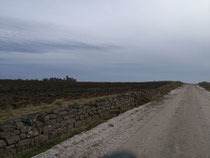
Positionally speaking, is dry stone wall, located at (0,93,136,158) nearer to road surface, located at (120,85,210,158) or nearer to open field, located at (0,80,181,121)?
open field, located at (0,80,181,121)

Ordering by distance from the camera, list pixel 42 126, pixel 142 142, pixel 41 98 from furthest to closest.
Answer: pixel 41 98 → pixel 42 126 → pixel 142 142

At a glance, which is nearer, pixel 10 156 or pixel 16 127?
pixel 10 156

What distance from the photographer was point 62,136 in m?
6.89

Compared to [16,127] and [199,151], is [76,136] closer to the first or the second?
[16,127]

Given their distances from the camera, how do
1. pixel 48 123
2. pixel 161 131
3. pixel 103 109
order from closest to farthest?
pixel 48 123
pixel 161 131
pixel 103 109

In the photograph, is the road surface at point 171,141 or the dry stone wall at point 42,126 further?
the dry stone wall at point 42,126

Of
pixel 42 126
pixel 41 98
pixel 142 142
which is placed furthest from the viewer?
pixel 41 98

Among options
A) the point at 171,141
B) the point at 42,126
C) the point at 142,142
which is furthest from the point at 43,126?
the point at 171,141

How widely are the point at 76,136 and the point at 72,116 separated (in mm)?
1388

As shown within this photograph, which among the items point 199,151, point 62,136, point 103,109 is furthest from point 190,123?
point 62,136

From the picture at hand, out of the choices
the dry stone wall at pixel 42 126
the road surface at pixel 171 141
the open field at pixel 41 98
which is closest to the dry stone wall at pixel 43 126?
the dry stone wall at pixel 42 126

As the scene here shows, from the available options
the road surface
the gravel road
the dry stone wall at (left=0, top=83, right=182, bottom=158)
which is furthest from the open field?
the road surface

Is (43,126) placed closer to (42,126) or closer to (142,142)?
(42,126)

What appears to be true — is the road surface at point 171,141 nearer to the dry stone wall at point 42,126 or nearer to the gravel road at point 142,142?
the gravel road at point 142,142
